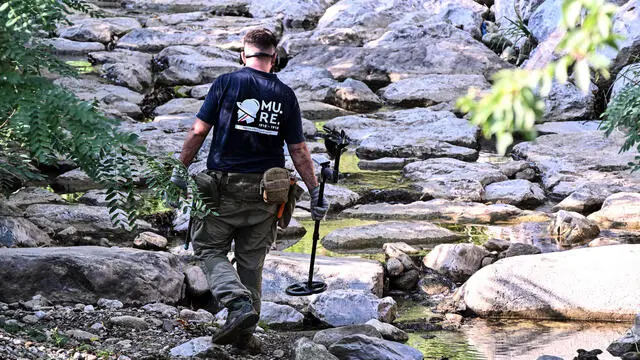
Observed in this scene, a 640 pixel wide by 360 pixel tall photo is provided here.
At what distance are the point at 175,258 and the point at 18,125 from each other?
2.80 meters

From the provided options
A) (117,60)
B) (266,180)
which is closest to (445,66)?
(117,60)

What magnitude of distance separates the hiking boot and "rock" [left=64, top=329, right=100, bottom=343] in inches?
25.3

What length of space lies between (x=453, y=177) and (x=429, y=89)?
4.48 m

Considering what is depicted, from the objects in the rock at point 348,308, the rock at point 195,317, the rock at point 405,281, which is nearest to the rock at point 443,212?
the rock at point 405,281

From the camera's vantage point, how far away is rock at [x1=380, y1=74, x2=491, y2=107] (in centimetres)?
1402

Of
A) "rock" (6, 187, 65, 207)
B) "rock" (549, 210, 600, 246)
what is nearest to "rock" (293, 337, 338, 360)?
"rock" (549, 210, 600, 246)

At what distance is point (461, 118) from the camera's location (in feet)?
42.3

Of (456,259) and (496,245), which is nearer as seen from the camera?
(456,259)

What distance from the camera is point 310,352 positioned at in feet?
15.7

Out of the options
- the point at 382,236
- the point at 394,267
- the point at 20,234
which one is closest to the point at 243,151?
the point at 394,267

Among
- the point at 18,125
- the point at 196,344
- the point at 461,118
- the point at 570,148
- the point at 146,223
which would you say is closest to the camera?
the point at 18,125

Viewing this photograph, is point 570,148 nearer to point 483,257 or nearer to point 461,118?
point 461,118

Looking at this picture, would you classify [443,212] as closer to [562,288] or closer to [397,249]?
[397,249]

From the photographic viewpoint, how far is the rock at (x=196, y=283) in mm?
6320
